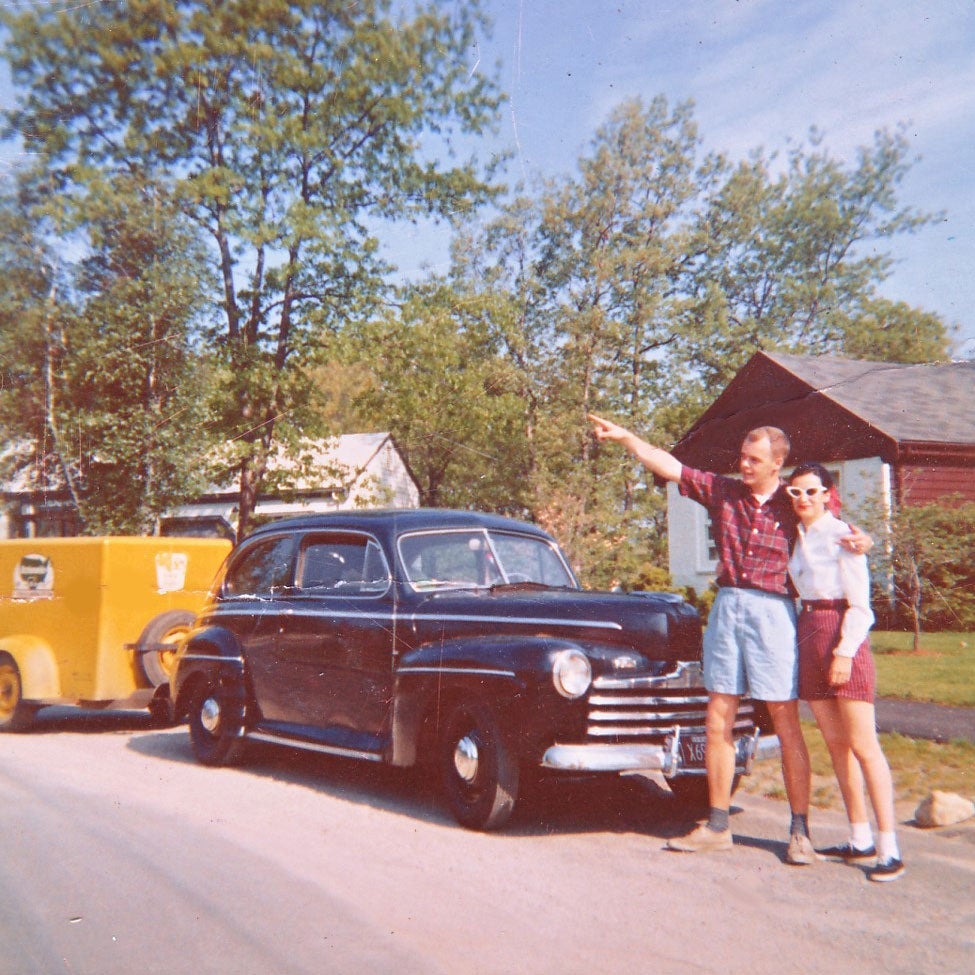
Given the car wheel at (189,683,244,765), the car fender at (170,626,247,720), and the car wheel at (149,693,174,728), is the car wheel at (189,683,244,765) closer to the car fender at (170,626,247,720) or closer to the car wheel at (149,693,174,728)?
the car fender at (170,626,247,720)

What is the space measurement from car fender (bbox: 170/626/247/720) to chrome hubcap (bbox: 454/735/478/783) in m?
2.54

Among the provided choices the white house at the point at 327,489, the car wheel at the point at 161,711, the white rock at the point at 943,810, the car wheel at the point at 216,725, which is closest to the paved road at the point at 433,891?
the white rock at the point at 943,810

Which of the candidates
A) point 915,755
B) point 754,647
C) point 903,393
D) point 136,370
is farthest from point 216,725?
point 903,393

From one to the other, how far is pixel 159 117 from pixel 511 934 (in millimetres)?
19132

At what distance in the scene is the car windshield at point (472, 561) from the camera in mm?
6918

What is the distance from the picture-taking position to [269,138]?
64.2 ft

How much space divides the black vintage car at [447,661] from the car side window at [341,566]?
0.01m

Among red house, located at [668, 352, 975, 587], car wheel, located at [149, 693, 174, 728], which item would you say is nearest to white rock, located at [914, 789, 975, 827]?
car wheel, located at [149, 693, 174, 728]

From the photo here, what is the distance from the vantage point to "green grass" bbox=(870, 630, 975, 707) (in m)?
10.0

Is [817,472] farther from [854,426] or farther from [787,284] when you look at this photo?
[787,284]

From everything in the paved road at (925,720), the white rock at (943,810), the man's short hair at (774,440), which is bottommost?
the white rock at (943,810)

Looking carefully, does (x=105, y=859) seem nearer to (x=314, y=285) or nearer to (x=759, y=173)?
(x=314, y=285)

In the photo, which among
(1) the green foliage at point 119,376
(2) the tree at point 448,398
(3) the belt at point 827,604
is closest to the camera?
(3) the belt at point 827,604

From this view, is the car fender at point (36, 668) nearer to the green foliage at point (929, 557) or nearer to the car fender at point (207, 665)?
the car fender at point (207, 665)
